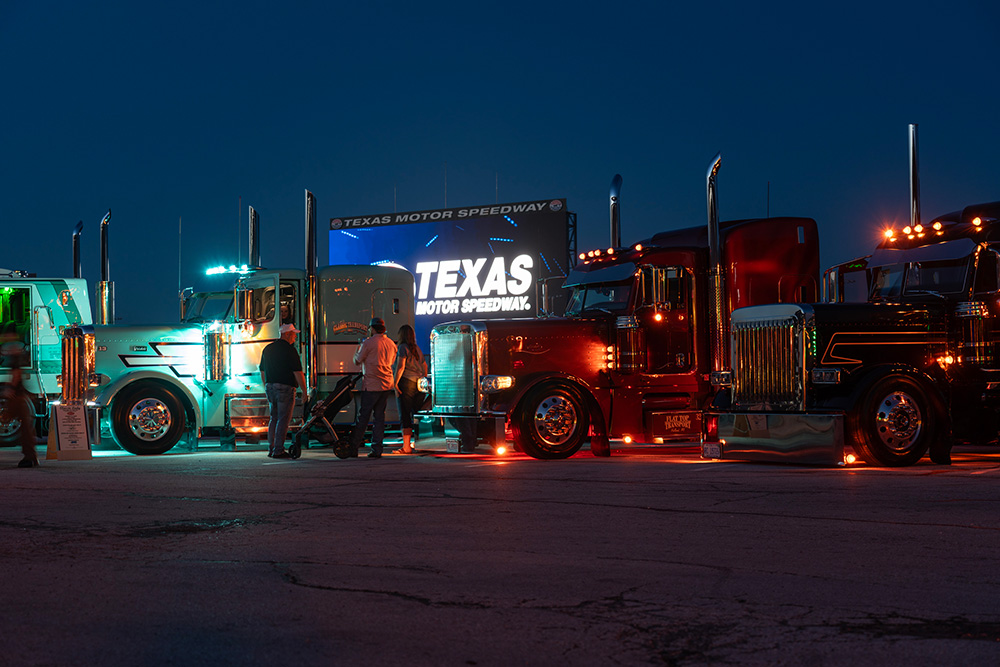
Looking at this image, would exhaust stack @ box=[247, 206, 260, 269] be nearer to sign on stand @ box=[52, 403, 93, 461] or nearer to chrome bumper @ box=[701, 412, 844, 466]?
sign on stand @ box=[52, 403, 93, 461]

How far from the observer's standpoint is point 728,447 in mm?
13961

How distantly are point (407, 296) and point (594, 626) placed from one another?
1373cm

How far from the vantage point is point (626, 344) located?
1544 centimetres

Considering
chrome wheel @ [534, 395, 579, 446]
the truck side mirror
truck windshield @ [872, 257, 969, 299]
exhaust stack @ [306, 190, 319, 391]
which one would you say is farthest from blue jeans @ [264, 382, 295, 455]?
truck windshield @ [872, 257, 969, 299]

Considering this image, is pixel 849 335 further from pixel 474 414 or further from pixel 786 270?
pixel 474 414

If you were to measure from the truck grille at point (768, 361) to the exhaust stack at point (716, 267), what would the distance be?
1.25 feet

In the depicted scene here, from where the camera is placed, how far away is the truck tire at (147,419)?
17.2 metres

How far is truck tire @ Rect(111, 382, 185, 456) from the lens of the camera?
56.6 feet

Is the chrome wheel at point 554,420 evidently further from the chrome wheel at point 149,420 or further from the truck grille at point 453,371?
the chrome wheel at point 149,420

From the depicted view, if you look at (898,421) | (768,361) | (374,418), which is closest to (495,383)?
(374,418)

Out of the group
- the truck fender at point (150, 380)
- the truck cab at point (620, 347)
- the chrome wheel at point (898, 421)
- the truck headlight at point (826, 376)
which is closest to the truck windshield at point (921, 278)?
the truck cab at point (620, 347)

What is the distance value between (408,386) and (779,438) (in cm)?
640

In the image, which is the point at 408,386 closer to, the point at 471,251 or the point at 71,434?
the point at 71,434

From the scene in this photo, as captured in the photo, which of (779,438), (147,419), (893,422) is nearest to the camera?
(893,422)
